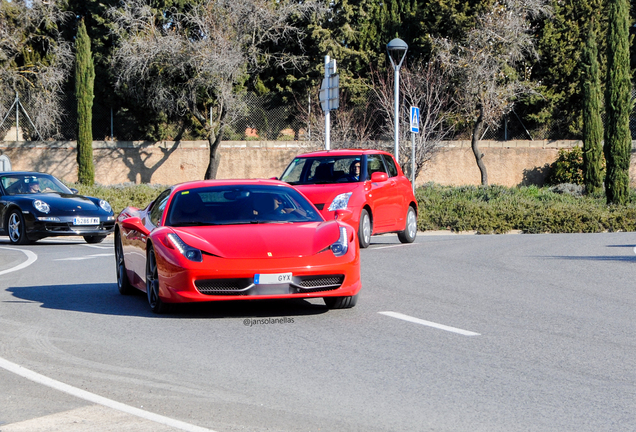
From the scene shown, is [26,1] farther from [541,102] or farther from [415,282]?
[415,282]

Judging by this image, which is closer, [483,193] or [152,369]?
[152,369]

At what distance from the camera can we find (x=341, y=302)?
359 inches

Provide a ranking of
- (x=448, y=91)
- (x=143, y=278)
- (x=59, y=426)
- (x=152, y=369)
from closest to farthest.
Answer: (x=59, y=426) < (x=152, y=369) < (x=143, y=278) < (x=448, y=91)

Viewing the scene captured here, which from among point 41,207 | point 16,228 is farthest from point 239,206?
point 16,228

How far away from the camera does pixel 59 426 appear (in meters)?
5.11

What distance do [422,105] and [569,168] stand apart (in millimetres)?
6569

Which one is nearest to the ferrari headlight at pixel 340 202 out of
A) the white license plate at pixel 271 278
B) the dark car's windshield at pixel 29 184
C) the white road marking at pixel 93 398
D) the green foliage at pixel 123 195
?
the white license plate at pixel 271 278

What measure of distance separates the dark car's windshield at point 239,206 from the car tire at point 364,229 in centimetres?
573

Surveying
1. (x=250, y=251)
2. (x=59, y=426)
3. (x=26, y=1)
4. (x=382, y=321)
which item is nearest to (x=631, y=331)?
(x=382, y=321)

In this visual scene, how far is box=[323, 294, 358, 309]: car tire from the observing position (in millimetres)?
9086

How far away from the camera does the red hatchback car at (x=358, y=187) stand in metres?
15.3

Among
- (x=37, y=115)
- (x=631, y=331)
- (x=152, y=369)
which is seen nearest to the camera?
(x=152, y=369)

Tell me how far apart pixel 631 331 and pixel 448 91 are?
99.4 feet

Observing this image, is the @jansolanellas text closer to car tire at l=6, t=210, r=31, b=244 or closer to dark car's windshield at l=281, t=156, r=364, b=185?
→ dark car's windshield at l=281, t=156, r=364, b=185
